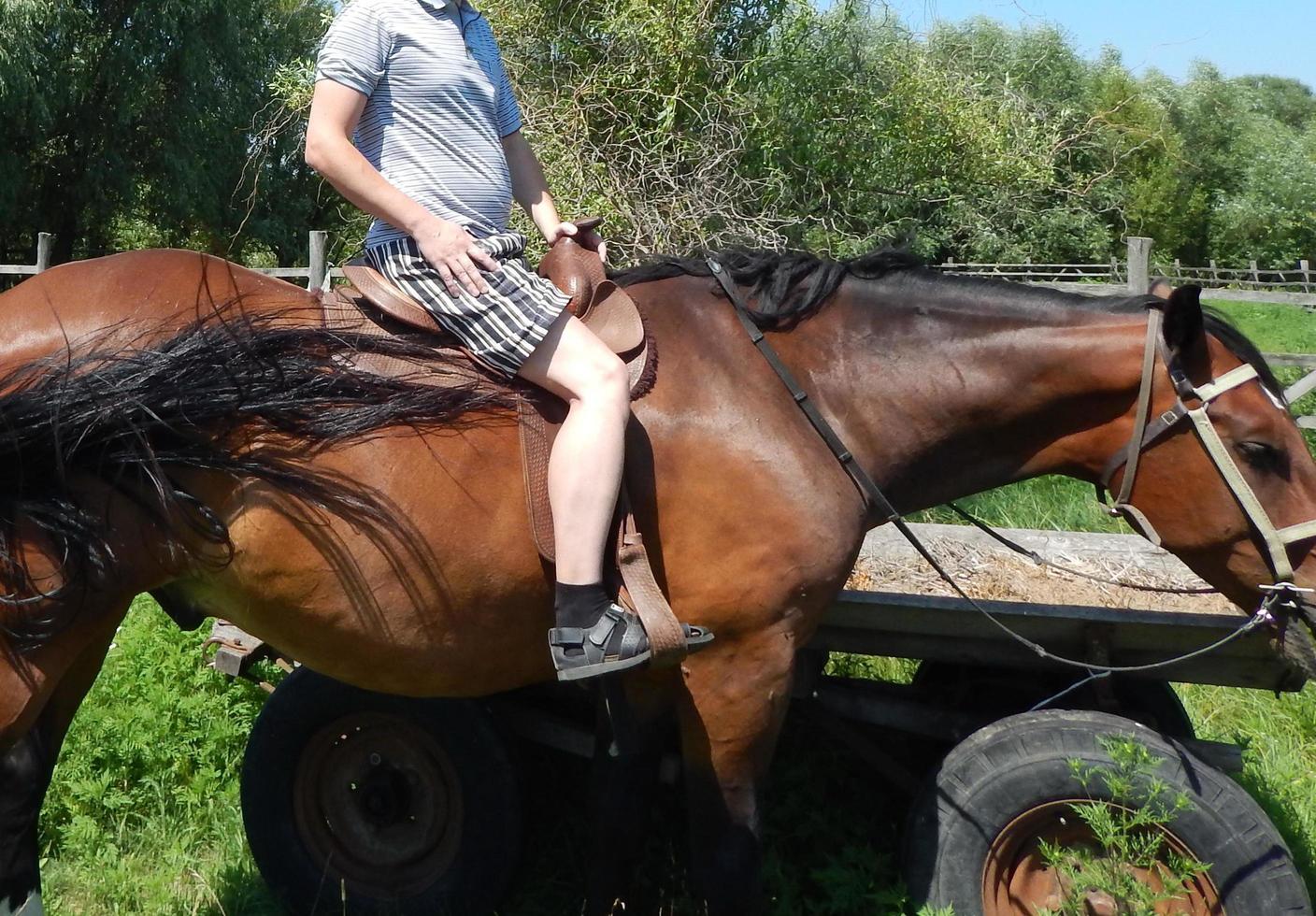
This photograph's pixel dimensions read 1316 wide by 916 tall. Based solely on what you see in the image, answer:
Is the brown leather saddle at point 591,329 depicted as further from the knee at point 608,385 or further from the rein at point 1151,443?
the rein at point 1151,443

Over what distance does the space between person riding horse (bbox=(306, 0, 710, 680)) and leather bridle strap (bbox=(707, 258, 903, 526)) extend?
1.39 ft

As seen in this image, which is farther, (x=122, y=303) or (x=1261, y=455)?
(x=1261, y=455)

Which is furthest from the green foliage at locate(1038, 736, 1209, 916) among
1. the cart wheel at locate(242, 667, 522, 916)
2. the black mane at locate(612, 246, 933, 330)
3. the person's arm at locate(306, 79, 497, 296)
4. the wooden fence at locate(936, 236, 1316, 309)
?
the person's arm at locate(306, 79, 497, 296)

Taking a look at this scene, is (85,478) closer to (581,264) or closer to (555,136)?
(581,264)

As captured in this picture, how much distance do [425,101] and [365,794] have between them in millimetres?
2207

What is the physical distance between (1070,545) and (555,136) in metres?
3.84

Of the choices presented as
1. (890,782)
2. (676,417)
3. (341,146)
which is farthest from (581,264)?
(890,782)

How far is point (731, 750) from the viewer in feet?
8.97

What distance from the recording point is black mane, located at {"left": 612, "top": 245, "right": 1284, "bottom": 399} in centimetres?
277

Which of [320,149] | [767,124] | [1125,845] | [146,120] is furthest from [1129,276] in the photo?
[146,120]

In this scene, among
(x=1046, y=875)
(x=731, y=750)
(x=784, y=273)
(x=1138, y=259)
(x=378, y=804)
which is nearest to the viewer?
(x=731, y=750)

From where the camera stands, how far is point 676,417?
2.66 meters

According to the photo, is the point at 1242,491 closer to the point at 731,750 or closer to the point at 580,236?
the point at 731,750

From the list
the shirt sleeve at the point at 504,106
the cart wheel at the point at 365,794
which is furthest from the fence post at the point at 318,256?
the shirt sleeve at the point at 504,106
